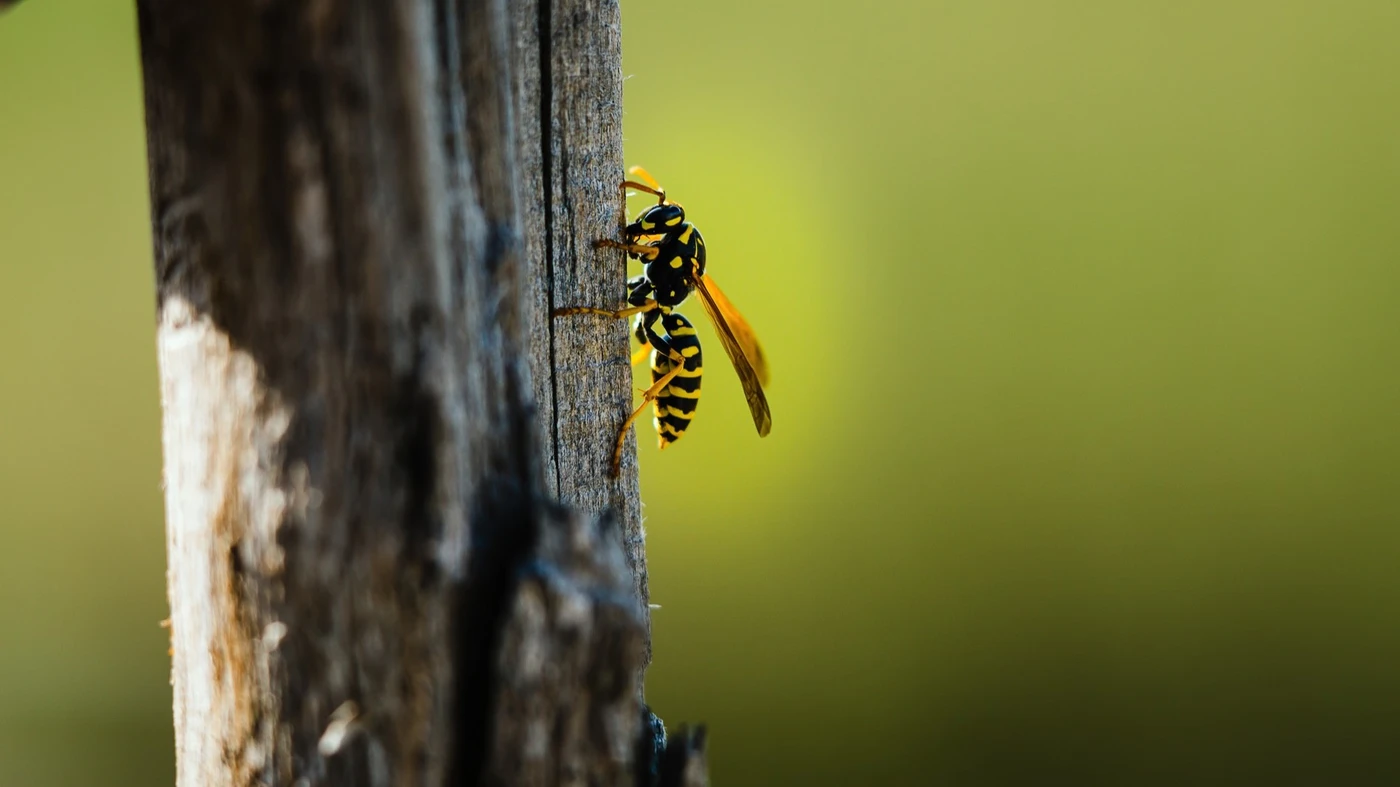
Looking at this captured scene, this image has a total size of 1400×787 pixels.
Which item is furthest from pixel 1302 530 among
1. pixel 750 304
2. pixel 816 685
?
pixel 750 304

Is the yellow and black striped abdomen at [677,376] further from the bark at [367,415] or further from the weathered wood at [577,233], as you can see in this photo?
the bark at [367,415]

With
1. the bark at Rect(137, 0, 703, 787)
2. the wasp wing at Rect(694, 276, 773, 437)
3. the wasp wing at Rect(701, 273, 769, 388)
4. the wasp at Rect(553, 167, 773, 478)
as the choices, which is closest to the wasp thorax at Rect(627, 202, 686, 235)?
the wasp at Rect(553, 167, 773, 478)

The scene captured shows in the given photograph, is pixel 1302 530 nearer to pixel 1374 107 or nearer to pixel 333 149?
pixel 1374 107

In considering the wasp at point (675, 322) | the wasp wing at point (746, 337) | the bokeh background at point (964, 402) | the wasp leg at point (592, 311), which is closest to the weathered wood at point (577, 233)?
the wasp leg at point (592, 311)

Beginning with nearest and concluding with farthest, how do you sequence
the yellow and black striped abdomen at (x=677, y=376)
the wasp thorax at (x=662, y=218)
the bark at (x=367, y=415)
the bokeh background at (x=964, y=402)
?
the bark at (x=367, y=415) < the wasp thorax at (x=662, y=218) < the yellow and black striped abdomen at (x=677, y=376) < the bokeh background at (x=964, y=402)

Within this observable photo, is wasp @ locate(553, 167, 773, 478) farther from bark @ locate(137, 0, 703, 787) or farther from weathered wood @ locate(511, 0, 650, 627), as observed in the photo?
bark @ locate(137, 0, 703, 787)

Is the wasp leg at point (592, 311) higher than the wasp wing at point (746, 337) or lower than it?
lower
